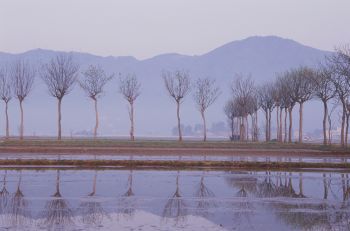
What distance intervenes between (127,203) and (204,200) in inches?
114

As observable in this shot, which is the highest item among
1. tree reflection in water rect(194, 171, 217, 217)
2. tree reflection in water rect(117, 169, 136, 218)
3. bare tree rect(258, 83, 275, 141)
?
bare tree rect(258, 83, 275, 141)

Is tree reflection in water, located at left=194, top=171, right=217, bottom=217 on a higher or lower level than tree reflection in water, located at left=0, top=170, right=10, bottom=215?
lower

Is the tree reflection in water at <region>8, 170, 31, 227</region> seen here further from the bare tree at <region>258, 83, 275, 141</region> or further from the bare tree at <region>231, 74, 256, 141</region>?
the bare tree at <region>258, 83, 275, 141</region>

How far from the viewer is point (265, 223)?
16.1m

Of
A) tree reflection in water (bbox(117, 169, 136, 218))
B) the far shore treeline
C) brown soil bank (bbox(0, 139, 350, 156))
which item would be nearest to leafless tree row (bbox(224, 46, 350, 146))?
the far shore treeline

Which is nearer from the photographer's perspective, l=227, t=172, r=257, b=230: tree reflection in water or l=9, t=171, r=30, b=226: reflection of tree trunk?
l=9, t=171, r=30, b=226: reflection of tree trunk

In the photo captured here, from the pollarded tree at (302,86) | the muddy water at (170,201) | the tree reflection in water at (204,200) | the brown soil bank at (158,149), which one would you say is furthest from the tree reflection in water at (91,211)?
the pollarded tree at (302,86)

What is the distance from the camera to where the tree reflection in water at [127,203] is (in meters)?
17.6

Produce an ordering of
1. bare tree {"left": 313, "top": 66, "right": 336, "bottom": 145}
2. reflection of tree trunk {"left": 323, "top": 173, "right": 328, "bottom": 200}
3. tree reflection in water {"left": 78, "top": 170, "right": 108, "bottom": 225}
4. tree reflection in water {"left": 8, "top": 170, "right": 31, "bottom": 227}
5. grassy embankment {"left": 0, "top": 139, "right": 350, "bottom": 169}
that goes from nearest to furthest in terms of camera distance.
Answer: tree reflection in water {"left": 8, "top": 170, "right": 31, "bottom": 227}
tree reflection in water {"left": 78, "top": 170, "right": 108, "bottom": 225}
reflection of tree trunk {"left": 323, "top": 173, "right": 328, "bottom": 200}
grassy embankment {"left": 0, "top": 139, "right": 350, "bottom": 169}
bare tree {"left": 313, "top": 66, "right": 336, "bottom": 145}

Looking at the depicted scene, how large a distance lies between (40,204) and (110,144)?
133 feet

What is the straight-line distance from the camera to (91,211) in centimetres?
1767

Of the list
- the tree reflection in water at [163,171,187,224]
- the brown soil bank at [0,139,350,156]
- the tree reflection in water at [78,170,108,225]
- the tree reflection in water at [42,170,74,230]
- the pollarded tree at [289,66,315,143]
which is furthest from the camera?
the pollarded tree at [289,66,315,143]

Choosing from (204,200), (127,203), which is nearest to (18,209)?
(127,203)

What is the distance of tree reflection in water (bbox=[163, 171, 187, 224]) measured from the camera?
16.9m
